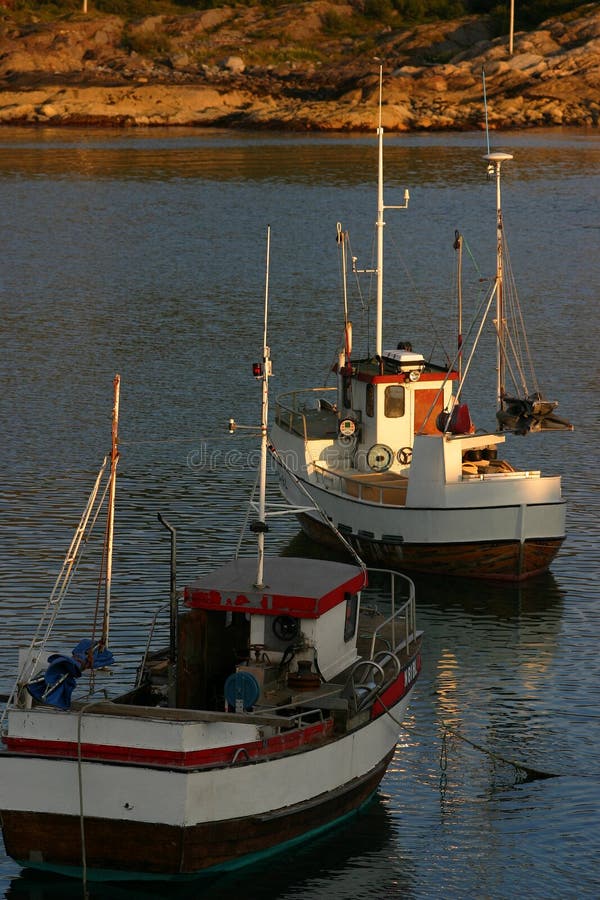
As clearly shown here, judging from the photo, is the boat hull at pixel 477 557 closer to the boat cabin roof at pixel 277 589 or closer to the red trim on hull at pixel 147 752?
the boat cabin roof at pixel 277 589

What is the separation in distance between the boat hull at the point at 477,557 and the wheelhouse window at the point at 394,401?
142 inches

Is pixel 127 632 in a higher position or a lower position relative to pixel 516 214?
lower

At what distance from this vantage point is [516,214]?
317ft

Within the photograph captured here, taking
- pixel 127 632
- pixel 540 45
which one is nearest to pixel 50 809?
pixel 127 632

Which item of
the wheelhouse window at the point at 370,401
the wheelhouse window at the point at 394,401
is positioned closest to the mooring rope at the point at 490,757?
the wheelhouse window at the point at 394,401

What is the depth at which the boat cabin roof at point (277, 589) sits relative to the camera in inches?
867

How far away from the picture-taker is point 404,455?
1480 inches

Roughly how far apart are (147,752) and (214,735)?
855 millimetres

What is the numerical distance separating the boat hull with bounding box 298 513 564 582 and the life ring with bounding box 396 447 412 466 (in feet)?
9.87

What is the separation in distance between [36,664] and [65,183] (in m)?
92.5

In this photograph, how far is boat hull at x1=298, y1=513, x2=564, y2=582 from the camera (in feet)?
113

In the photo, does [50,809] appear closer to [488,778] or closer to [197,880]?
[197,880]

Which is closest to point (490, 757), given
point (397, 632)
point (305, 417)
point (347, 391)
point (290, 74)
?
point (397, 632)

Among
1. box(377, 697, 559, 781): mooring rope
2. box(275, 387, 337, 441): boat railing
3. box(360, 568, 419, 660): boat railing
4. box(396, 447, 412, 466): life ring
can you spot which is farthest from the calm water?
box(396, 447, 412, 466): life ring
